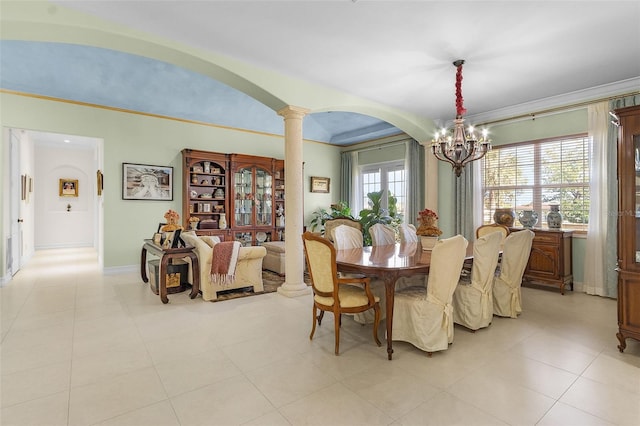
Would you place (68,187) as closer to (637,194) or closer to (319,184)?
(319,184)

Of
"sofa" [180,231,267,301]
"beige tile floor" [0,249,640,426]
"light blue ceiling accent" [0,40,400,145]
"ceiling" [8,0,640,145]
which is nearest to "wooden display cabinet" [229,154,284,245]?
"light blue ceiling accent" [0,40,400,145]

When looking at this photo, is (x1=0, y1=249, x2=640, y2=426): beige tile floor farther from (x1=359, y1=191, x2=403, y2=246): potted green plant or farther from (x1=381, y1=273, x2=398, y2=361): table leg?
(x1=359, y1=191, x2=403, y2=246): potted green plant

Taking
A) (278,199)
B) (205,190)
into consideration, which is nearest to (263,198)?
(278,199)

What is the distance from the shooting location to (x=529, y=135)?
503 cm

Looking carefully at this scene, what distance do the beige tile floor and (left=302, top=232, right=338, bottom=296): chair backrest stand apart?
1.68ft

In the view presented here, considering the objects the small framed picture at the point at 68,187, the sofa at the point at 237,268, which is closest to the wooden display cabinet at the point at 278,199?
the sofa at the point at 237,268

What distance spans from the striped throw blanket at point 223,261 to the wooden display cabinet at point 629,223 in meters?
3.79

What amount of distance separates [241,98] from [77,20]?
3282mm

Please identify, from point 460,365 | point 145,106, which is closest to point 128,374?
point 460,365

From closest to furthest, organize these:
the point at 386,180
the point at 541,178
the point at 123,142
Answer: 1. the point at 541,178
2. the point at 123,142
3. the point at 386,180

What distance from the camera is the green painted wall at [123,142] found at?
4.96 meters

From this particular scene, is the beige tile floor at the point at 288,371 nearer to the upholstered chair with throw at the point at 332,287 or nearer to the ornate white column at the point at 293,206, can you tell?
the upholstered chair with throw at the point at 332,287

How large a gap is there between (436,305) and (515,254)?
140 centimetres

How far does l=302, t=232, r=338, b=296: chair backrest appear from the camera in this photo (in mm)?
2521
